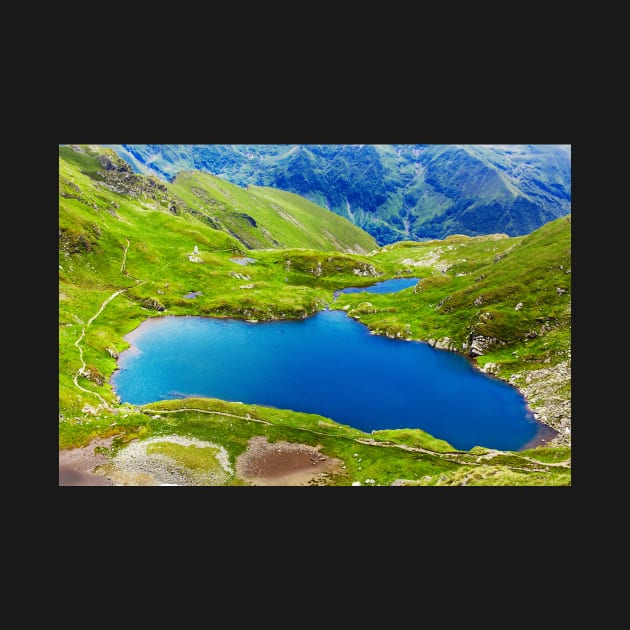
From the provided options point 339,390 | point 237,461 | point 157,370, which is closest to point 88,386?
point 157,370

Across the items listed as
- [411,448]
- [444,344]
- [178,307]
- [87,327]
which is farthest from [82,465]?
[444,344]

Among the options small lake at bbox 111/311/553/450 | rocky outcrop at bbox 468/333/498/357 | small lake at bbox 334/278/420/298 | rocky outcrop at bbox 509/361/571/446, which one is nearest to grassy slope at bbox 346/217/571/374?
rocky outcrop at bbox 468/333/498/357

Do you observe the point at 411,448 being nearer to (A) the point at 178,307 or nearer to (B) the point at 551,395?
(B) the point at 551,395

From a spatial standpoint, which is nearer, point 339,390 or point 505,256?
point 339,390

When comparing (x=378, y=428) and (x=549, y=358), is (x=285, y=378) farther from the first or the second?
(x=549, y=358)

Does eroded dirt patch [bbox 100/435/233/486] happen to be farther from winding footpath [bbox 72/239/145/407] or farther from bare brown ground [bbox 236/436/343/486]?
winding footpath [bbox 72/239/145/407]
